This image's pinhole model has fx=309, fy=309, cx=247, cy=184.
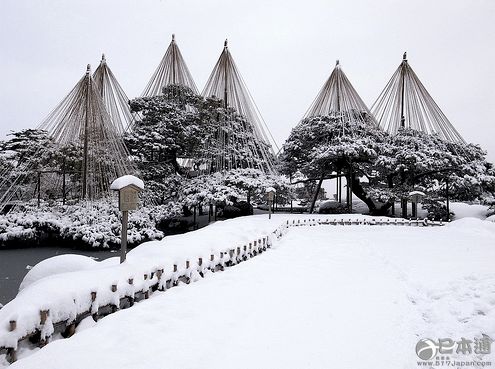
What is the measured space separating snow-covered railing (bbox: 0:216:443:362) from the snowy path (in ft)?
0.78

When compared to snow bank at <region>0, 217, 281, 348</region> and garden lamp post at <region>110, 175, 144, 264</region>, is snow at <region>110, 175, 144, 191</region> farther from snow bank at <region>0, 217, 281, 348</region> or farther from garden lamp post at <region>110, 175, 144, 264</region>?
snow bank at <region>0, 217, 281, 348</region>

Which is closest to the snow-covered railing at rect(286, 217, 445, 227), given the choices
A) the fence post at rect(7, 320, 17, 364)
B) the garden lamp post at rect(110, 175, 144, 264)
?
the garden lamp post at rect(110, 175, 144, 264)

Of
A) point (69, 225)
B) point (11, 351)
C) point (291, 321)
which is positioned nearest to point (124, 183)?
point (11, 351)

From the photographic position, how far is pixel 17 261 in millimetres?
12148

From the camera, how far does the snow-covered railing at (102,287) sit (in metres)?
3.19

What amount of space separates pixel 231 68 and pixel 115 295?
2009 cm

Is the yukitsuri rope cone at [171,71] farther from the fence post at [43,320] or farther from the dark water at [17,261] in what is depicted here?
the fence post at [43,320]

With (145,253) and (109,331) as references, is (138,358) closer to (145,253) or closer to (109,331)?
(109,331)

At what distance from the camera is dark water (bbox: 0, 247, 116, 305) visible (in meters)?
8.66

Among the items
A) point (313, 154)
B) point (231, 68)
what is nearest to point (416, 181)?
point (313, 154)

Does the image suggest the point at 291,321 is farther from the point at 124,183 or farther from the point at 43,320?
the point at 124,183

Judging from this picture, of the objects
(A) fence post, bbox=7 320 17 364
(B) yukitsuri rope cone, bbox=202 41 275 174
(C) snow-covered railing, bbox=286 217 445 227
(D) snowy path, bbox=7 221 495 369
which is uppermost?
(B) yukitsuri rope cone, bbox=202 41 275 174

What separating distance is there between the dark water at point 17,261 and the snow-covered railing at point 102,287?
469 centimetres

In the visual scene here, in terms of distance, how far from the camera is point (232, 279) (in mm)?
6348
